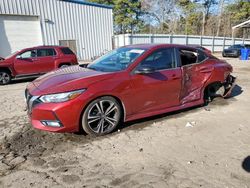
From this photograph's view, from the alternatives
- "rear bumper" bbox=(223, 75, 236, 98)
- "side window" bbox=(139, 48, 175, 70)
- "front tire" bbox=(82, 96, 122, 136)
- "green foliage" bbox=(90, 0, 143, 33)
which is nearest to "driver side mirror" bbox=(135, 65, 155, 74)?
"side window" bbox=(139, 48, 175, 70)

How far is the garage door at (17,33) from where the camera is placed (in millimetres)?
15531

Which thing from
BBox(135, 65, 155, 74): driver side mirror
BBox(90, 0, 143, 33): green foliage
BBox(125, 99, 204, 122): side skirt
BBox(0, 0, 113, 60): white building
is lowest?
BBox(125, 99, 204, 122): side skirt

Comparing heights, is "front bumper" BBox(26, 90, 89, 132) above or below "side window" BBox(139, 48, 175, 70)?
below

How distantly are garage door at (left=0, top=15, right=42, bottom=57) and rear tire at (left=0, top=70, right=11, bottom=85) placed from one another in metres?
7.00

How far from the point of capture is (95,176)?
287 centimetres

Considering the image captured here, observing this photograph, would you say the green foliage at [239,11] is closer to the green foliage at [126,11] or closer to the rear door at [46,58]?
the green foliage at [126,11]

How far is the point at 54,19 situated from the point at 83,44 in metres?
3.04

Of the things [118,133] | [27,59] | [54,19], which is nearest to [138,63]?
[118,133]

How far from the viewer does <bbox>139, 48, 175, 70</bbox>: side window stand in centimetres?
446

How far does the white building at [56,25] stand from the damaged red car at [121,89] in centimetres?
1337

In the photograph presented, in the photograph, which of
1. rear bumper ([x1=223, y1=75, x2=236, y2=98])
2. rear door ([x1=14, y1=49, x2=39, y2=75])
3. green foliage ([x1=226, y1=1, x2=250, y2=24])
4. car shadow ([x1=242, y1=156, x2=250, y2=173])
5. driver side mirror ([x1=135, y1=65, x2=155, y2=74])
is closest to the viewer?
car shadow ([x1=242, y1=156, x2=250, y2=173])

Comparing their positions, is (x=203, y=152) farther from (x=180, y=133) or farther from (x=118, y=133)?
(x=118, y=133)

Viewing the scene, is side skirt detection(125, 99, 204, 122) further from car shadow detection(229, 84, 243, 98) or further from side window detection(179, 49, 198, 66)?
car shadow detection(229, 84, 243, 98)

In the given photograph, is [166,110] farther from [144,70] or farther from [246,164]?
[246,164]
